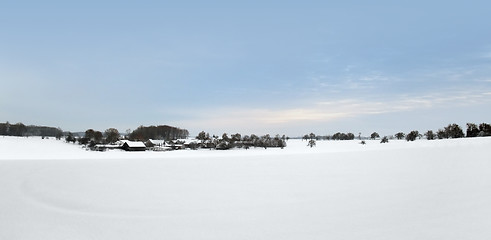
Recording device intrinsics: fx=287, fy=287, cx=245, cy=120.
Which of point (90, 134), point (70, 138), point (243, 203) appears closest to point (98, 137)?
point (90, 134)

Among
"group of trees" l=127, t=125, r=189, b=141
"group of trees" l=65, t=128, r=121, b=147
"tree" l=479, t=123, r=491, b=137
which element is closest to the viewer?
"tree" l=479, t=123, r=491, b=137

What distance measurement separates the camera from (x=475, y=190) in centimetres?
683

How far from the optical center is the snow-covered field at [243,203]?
4496mm

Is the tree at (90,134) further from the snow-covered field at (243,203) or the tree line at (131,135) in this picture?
the snow-covered field at (243,203)

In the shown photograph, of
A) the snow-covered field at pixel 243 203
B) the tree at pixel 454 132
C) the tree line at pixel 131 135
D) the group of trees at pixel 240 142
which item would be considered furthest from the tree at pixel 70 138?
the tree at pixel 454 132

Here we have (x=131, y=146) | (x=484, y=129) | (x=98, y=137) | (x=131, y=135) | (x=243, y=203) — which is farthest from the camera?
(x=131, y=135)

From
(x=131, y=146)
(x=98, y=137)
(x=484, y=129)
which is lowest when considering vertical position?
(x=131, y=146)

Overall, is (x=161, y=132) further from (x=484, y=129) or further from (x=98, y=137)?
(x=484, y=129)

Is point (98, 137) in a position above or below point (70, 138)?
above

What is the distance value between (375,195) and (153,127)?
66.3 meters

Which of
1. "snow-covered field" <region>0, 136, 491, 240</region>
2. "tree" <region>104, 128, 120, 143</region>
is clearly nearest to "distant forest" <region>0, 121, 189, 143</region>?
"tree" <region>104, 128, 120, 143</region>

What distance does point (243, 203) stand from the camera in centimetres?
605

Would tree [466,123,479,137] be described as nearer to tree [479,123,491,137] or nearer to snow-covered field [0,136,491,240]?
tree [479,123,491,137]

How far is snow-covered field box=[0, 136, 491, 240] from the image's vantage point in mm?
4496
